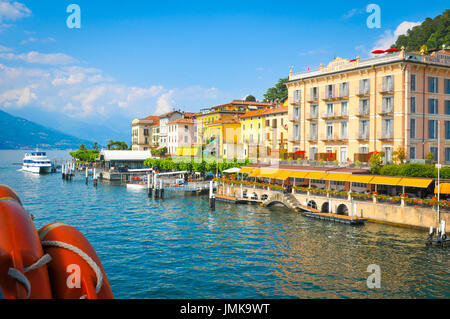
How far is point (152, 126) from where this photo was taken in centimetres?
14850

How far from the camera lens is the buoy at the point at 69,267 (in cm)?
355

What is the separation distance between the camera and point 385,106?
50219 millimetres

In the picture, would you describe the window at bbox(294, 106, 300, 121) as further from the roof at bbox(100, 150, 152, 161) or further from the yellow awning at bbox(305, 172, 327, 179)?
the roof at bbox(100, 150, 152, 161)

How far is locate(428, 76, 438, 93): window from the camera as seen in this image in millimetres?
49812

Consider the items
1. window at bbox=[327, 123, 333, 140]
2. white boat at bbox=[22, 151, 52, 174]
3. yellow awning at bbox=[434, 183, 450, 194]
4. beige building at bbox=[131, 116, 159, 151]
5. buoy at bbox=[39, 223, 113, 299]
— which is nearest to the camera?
buoy at bbox=[39, 223, 113, 299]

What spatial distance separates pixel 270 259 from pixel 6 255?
86.7 ft

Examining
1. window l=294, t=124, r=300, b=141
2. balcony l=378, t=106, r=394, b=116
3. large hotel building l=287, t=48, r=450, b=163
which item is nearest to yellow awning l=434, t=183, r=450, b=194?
large hotel building l=287, t=48, r=450, b=163

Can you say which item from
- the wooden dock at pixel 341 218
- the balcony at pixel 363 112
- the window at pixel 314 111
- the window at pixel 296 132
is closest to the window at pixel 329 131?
the window at pixel 314 111

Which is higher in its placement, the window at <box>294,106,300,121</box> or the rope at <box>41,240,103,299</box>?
the window at <box>294,106,300,121</box>

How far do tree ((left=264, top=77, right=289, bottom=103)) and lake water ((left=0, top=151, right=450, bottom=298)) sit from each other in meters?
69.5

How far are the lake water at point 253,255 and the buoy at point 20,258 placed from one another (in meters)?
18.7

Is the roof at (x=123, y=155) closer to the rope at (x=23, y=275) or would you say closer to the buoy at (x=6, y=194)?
the buoy at (x=6, y=194)

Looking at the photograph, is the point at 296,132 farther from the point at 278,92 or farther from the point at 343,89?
the point at 278,92
